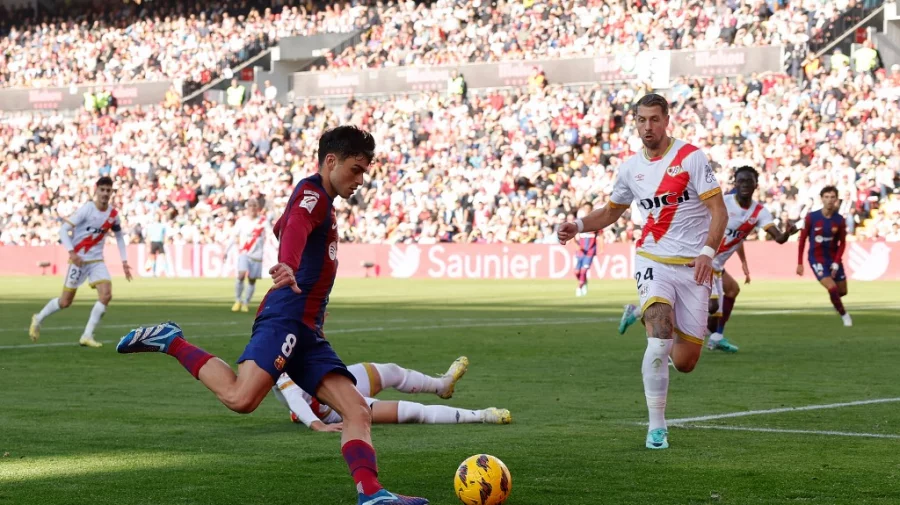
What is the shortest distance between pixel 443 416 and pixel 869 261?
28.5 meters

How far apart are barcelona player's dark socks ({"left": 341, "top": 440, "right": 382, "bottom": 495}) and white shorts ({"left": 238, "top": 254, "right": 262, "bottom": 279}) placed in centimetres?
2091

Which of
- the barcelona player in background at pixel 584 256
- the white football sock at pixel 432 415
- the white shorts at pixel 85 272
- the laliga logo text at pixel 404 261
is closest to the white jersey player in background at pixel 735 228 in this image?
the white football sock at pixel 432 415

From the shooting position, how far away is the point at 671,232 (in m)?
9.89

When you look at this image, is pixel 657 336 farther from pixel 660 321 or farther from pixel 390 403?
pixel 390 403

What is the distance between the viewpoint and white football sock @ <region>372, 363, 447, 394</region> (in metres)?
9.91

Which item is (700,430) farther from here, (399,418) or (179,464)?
(179,464)

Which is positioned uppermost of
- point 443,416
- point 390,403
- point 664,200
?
point 664,200

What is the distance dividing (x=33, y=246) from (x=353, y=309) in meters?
28.3

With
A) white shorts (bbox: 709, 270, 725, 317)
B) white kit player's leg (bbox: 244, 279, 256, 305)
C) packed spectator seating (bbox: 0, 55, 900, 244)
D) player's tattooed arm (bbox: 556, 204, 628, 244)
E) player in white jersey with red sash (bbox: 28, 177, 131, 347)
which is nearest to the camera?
player's tattooed arm (bbox: 556, 204, 628, 244)

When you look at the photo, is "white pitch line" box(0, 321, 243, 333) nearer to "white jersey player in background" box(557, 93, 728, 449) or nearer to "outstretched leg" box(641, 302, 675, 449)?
"white jersey player in background" box(557, 93, 728, 449)

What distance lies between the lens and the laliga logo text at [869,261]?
36.2 m

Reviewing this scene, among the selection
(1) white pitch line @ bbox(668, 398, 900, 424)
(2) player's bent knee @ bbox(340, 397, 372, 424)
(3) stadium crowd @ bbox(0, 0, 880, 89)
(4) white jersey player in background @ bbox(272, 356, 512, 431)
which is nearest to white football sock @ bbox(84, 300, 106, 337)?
(4) white jersey player in background @ bbox(272, 356, 512, 431)

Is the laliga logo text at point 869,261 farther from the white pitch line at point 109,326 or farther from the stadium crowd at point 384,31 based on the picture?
the white pitch line at point 109,326

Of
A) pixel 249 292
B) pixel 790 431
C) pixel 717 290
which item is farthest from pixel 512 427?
pixel 249 292
